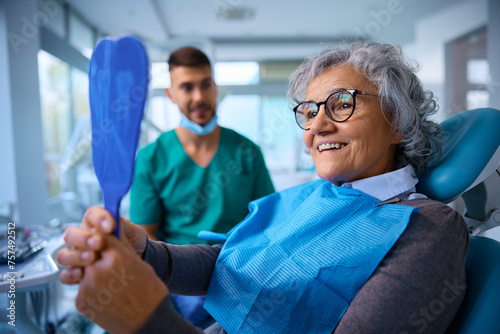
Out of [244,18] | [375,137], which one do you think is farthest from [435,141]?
[244,18]

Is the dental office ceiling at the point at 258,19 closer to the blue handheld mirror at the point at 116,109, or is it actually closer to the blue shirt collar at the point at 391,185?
the blue shirt collar at the point at 391,185

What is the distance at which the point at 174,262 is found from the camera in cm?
79

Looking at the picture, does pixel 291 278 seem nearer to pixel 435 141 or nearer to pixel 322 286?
pixel 322 286

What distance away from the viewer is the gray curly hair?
0.84 meters

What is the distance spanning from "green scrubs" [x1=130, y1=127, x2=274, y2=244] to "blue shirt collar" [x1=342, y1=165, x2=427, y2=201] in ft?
2.32

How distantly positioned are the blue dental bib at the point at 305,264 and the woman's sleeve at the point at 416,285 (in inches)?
1.2

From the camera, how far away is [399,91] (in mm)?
841

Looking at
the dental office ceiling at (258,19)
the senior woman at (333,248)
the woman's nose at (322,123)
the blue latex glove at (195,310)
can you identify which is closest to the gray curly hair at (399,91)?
the senior woman at (333,248)

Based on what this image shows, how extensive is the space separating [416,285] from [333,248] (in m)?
0.19

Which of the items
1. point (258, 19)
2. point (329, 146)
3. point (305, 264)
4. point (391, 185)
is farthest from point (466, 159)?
point (258, 19)

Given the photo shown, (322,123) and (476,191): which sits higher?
(322,123)

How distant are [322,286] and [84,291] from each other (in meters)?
0.48

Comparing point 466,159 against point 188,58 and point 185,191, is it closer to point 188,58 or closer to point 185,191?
point 185,191

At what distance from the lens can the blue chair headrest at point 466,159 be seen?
809 mm
